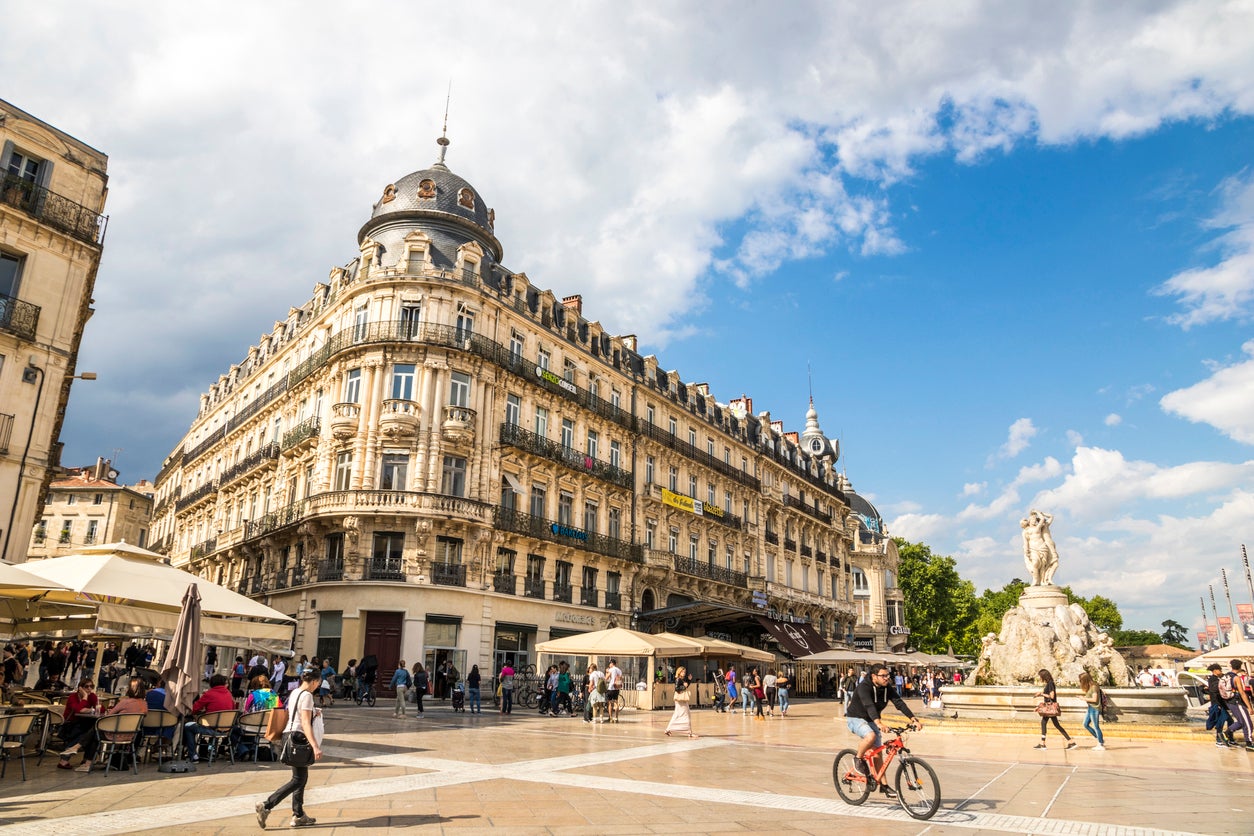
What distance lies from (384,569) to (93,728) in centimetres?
1719

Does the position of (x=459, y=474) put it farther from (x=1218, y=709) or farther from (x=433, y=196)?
(x=1218, y=709)

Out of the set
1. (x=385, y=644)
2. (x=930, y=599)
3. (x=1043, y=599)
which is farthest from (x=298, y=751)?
(x=930, y=599)

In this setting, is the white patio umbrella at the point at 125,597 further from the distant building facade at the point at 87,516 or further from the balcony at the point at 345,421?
the distant building facade at the point at 87,516

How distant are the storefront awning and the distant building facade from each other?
47.0 m

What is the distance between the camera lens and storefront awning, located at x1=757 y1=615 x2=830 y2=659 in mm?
41125

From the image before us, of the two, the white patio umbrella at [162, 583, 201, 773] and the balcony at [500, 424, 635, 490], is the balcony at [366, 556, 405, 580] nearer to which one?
the balcony at [500, 424, 635, 490]

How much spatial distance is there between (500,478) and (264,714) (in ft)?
64.8

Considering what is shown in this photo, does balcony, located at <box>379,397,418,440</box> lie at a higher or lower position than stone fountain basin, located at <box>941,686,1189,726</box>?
higher

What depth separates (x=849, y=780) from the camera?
28.4 feet

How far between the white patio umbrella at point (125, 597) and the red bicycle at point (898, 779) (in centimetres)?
897

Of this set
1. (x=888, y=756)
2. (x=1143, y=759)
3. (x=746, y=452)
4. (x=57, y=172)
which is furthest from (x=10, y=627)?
(x=746, y=452)

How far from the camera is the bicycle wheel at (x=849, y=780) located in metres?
8.61

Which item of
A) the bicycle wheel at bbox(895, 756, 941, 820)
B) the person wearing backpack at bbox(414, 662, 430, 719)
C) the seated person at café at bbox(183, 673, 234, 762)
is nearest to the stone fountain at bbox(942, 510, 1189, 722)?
the bicycle wheel at bbox(895, 756, 941, 820)

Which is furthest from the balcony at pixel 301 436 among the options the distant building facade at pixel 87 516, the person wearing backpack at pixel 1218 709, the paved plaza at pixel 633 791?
the distant building facade at pixel 87 516
